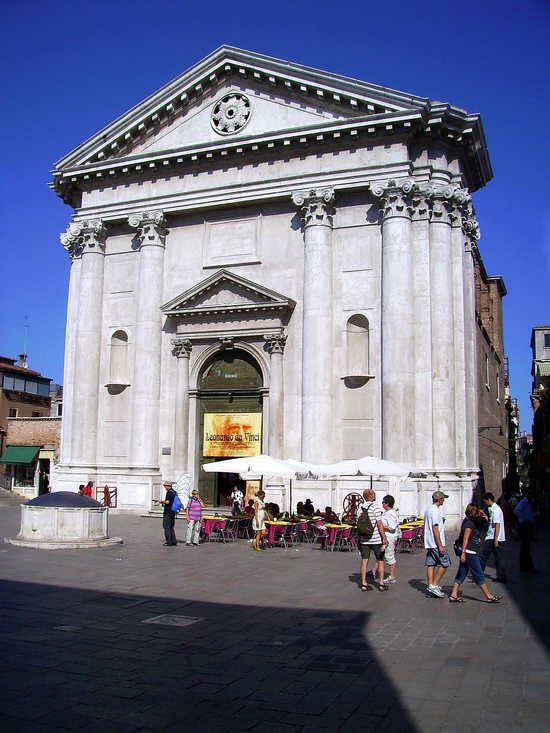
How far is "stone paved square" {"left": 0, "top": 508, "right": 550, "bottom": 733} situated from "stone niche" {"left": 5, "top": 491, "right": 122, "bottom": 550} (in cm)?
283

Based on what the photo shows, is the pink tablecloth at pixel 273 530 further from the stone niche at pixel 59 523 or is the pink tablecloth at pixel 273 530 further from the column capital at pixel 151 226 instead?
the column capital at pixel 151 226

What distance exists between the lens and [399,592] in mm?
12891

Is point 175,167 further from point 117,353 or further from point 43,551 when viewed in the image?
point 43,551

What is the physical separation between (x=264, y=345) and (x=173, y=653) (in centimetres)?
2033

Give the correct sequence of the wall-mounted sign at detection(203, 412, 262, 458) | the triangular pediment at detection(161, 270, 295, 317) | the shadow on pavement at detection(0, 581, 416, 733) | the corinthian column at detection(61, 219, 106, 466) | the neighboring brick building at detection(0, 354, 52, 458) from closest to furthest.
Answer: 1. the shadow on pavement at detection(0, 581, 416, 733)
2. the triangular pediment at detection(161, 270, 295, 317)
3. the wall-mounted sign at detection(203, 412, 262, 458)
4. the corinthian column at detection(61, 219, 106, 466)
5. the neighboring brick building at detection(0, 354, 52, 458)

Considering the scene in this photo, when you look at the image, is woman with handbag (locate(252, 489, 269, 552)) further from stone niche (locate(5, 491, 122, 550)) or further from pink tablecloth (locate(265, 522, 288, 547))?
stone niche (locate(5, 491, 122, 550))

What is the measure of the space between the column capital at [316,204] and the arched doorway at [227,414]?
5.94 metres

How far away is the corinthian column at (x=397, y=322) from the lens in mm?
25062

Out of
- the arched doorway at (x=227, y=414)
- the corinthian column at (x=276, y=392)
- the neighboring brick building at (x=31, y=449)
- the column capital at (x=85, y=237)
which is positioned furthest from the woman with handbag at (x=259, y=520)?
the neighboring brick building at (x=31, y=449)

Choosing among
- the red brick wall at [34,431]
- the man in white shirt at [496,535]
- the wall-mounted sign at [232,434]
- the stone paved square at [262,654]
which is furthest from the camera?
the red brick wall at [34,431]

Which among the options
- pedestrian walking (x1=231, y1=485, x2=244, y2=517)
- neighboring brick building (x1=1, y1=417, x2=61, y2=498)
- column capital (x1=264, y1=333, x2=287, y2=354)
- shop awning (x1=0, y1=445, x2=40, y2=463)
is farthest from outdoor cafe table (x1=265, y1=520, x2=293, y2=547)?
shop awning (x1=0, y1=445, x2=40, y2=463)

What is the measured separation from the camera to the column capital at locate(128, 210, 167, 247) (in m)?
30.4

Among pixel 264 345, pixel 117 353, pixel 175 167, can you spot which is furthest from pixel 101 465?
pixel 175 167

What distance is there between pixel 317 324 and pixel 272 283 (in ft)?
9.69
